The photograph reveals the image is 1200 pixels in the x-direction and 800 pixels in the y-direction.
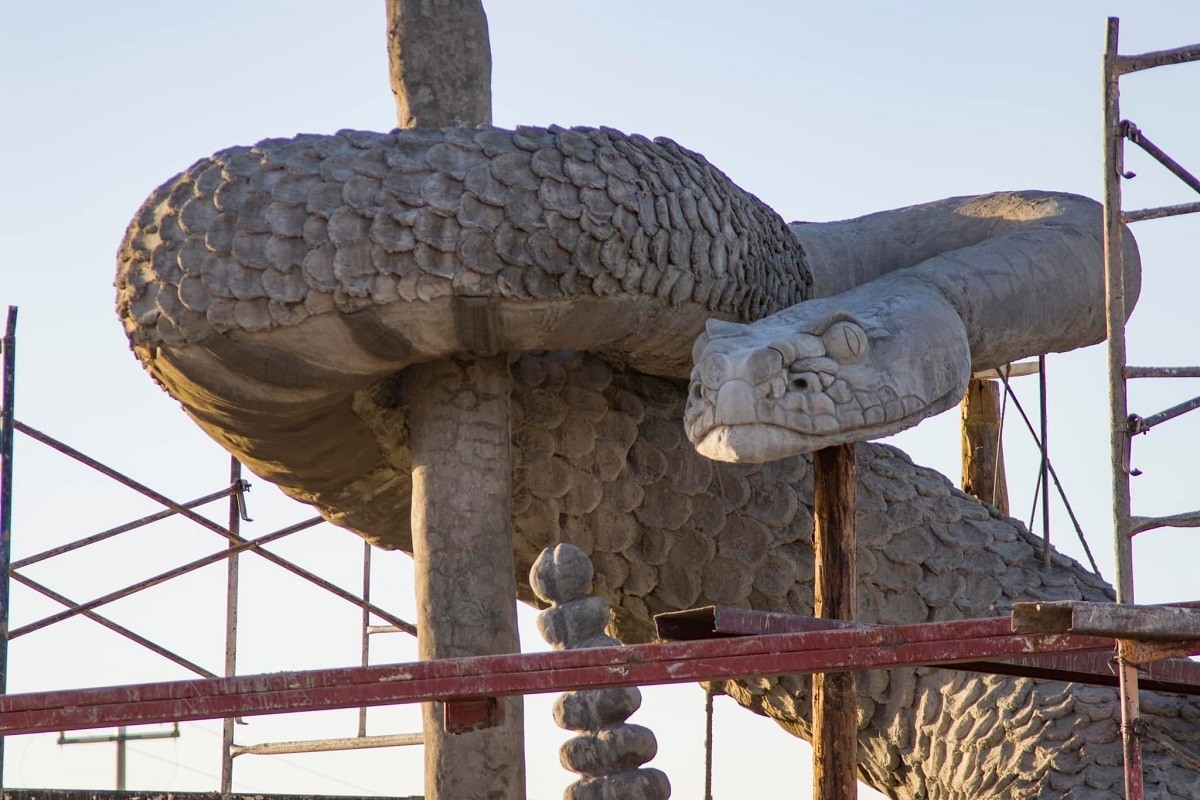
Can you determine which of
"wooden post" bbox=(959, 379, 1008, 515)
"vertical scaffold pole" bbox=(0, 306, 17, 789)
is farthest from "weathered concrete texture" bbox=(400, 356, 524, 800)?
"wooden post" bbox=(959, 379, 1008, 515)

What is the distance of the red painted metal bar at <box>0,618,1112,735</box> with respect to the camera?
3.97 m

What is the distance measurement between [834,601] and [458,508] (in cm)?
133

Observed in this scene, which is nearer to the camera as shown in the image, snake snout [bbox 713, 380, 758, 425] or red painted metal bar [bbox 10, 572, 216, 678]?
snake snout [bbox 713, 380, 758, 425]

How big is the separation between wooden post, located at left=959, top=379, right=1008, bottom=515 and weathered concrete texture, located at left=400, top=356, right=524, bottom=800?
382 centimetres

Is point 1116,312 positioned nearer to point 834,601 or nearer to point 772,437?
point 834,601

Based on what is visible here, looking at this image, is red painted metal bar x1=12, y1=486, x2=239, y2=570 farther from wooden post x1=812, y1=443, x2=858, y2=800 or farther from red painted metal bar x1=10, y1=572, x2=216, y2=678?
wooden post x1=812, y1=443, x2=858, y2=800

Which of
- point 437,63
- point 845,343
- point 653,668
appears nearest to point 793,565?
point 845,343

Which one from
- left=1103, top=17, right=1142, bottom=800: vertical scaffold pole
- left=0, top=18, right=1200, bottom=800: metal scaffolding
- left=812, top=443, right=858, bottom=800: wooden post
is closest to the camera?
left=0, top=18, right=1200, bottom=800: metal scaffolding

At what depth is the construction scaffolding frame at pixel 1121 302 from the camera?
20.7 ft

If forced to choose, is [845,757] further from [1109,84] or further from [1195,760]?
[1109,84]

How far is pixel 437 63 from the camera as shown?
6.66 m

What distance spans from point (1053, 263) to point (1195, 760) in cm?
186

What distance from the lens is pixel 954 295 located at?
21.4 ft

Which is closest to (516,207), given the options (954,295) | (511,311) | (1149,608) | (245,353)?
(511,311)
